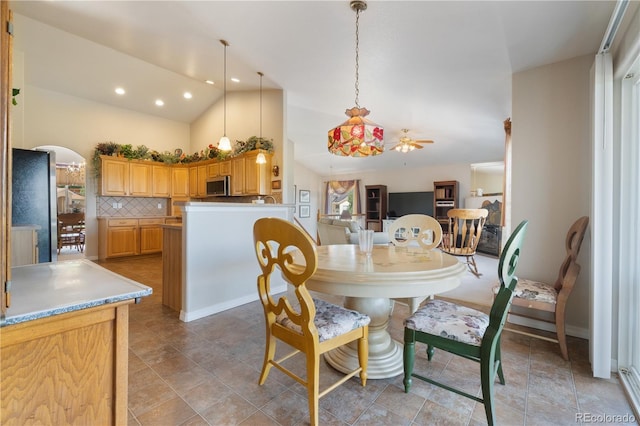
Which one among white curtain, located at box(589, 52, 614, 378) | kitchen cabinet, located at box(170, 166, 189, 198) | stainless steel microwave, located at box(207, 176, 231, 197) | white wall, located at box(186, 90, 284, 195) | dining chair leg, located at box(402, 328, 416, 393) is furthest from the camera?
kitchen cabinet, located at box(170, 166, 189, 198)

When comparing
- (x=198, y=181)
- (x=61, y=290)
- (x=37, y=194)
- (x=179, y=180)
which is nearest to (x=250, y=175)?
(x=198, y=181)

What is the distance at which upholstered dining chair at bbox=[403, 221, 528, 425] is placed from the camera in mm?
1312

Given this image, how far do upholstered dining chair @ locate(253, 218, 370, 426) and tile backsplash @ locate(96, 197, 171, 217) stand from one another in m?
5.74

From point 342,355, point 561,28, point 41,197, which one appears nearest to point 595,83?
point 561,28

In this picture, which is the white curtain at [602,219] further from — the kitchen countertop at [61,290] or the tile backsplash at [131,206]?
the tile backsplash at [131,206]

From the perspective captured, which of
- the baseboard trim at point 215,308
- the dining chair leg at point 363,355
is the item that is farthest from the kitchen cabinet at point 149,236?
the dining chair leg at point 363,355

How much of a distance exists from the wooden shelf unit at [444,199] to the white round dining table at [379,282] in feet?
18.2

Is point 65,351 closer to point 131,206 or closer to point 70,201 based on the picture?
point 131,206

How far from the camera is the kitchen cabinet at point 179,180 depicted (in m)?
6.35

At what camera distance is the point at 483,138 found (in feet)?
17.4

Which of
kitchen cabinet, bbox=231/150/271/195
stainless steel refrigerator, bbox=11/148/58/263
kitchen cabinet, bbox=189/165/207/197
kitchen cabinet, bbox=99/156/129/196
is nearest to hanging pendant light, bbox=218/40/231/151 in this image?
kitchen cabinet, bbox=231/150/271/195

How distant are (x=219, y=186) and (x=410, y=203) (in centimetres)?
520

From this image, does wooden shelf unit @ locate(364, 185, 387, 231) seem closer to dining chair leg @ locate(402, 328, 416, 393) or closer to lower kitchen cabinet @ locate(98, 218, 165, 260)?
lower kitchen cabinet @ locate(98, 218, 165, 260)

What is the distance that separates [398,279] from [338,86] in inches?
120
